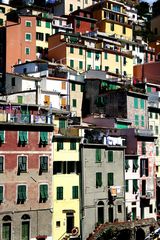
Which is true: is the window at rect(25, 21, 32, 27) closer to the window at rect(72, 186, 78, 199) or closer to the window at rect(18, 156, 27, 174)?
the window at rect(72, 186, 78, 199)

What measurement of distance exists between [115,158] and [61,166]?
7236 mm

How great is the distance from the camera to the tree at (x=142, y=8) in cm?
14675

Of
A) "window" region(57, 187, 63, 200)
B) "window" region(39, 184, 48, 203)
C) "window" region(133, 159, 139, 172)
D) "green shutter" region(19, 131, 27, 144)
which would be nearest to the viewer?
"green shutter" region(19, 131, 27, 144)

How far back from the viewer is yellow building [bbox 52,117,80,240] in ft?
158

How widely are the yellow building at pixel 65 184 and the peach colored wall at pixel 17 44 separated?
28.9 metres

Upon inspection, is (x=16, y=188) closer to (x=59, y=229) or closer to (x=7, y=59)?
(x=59, y=229)

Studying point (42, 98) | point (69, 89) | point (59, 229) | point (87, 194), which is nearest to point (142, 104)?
point (69, 89)

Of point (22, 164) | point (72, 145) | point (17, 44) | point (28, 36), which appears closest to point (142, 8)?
point (28, 36)

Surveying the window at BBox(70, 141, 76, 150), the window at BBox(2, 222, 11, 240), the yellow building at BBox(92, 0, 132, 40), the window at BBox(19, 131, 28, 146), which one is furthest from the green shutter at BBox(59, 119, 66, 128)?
the yellow building at BBox(92, 0, 132, 40)

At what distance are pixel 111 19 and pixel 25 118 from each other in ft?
192

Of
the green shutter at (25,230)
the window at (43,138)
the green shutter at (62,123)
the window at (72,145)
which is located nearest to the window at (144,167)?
the window at (72,145)

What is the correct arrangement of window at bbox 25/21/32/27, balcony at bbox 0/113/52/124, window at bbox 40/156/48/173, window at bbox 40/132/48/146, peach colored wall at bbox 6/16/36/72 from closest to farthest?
balcony at bbox 0/113/52/124 < window at bbox 40/156/48/173 < window at bbox 40/132/48/146 < peach colored wall at bbox 6/16/36/72 < window at bbox 25/21/32/27

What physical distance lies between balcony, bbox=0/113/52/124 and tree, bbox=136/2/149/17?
341ft

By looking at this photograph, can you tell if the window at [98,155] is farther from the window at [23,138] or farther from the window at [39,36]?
the window at [39,36]
